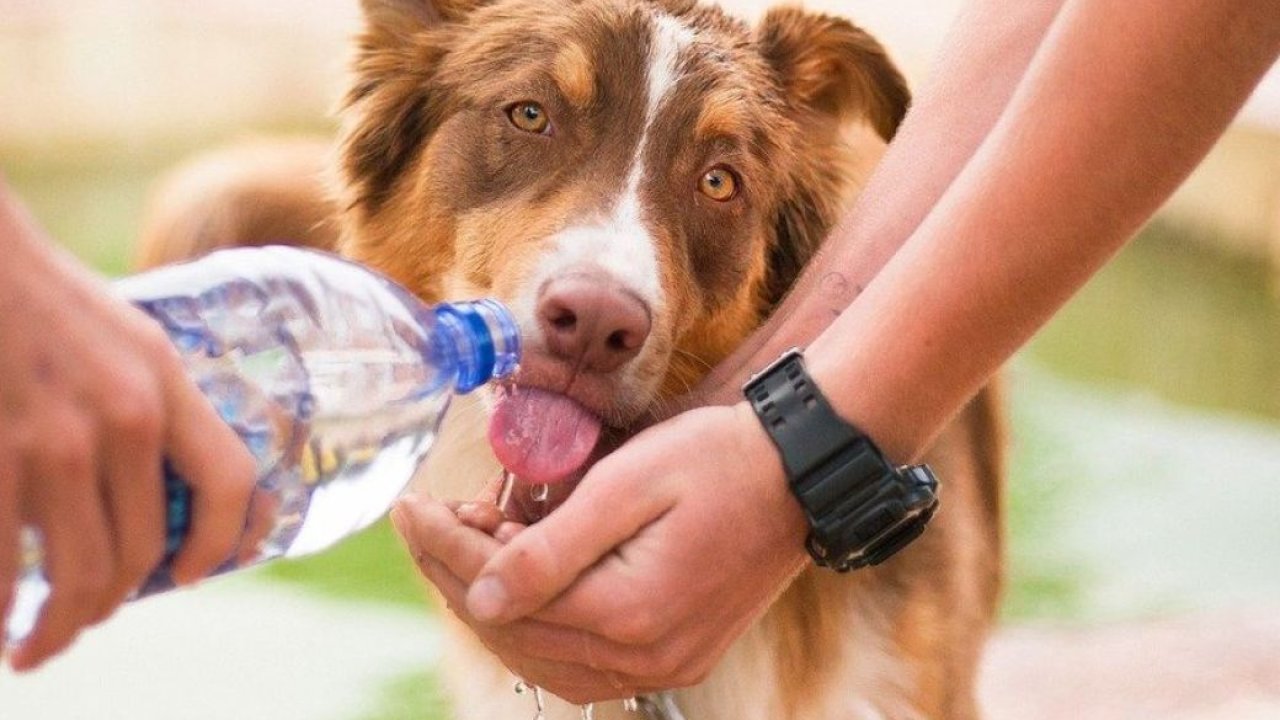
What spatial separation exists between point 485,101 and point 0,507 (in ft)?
4.18

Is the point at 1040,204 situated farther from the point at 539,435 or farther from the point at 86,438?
the point at 86,438

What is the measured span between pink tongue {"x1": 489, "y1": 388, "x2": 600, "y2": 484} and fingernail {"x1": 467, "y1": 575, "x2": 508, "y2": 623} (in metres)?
0.28

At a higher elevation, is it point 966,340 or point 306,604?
point 966,340

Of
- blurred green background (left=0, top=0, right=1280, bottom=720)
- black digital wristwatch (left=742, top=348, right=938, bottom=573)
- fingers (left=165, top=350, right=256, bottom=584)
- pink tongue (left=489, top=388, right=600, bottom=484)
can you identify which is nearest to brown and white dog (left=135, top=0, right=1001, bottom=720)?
pink tongue (left=489, top=388, right=600, bottom=484)

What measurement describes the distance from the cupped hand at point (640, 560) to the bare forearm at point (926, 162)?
0.94 ft

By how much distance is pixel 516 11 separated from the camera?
207 centimetres

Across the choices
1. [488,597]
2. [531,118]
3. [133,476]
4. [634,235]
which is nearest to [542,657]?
[488,597]

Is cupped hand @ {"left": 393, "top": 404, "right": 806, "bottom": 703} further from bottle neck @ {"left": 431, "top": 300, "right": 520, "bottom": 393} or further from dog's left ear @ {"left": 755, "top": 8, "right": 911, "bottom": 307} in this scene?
dog's left ear @ {"left": 755, "top": 8, "right": 911, "bottom": 307}

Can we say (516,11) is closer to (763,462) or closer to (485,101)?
(485,101)

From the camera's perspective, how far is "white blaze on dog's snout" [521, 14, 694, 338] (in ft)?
5.40

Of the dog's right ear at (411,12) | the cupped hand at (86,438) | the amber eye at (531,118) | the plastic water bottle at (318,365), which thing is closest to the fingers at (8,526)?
the cupped hand at (86,438)

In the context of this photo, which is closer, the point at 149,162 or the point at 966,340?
the point at 966,340

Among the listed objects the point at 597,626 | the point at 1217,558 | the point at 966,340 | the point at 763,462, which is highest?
the point at 966,340

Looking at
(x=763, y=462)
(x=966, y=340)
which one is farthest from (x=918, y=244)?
(x=763, y=462)
